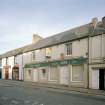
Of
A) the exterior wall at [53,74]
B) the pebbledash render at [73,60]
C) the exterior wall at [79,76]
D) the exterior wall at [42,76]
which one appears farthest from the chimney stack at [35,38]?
the exterior wall at [79,76]

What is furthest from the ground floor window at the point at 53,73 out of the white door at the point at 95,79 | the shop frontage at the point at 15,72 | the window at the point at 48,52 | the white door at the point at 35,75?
the shop frontage at the point at 15,72

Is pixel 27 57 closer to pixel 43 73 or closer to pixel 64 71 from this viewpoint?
pixel 43 73

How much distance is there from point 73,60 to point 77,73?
170 centimetres

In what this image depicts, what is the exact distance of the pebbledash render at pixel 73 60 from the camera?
2231cm

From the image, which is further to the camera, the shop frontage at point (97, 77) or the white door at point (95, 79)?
the white door at point (95, 79)

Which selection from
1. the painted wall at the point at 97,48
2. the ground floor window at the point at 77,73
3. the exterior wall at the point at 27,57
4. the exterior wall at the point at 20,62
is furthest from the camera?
the exterior wall at the point at 20,62

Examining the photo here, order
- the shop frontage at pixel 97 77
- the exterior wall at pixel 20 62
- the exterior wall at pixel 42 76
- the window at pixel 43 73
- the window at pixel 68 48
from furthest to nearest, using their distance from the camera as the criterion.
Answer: the exterior wall at pixel 20 62 < the window at pixel 43 73 < the exterior wall at pixel 42 76 < the window at pixel 68 48 < the shop frontage at pixel 97 77

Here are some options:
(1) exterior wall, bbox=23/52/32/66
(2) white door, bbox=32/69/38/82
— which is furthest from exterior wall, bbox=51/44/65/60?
(1) exterior wall, bbox=23/52/32/66

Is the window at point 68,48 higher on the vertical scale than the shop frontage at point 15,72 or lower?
higher

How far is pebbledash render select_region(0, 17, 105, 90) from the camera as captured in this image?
22312mm

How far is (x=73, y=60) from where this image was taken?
25.5 m

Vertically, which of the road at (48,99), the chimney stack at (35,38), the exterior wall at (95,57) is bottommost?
the road at (48,99)

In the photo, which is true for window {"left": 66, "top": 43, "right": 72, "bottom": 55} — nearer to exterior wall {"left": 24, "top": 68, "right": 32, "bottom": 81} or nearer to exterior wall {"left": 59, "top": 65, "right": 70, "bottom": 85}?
exterior wall {"left": 59, "top": 65, "right": 70, "bottom": 85}

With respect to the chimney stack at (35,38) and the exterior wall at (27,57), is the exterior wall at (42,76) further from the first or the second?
the chimney stack at (35,38)
